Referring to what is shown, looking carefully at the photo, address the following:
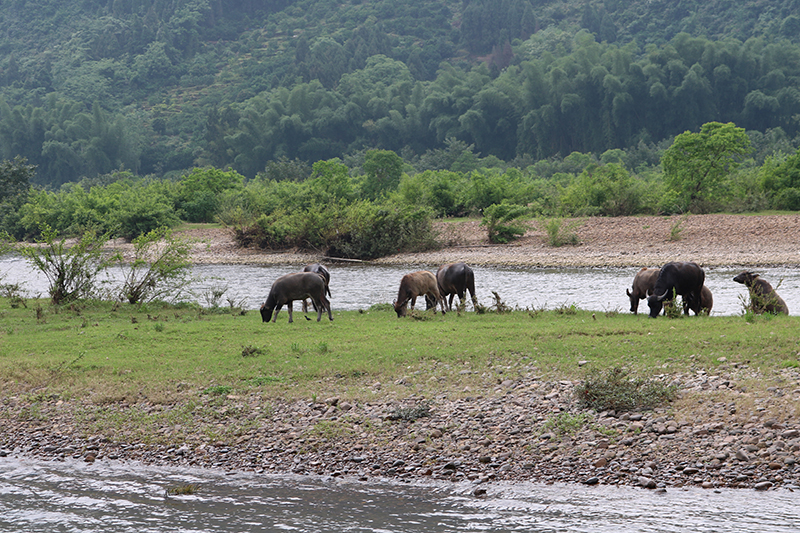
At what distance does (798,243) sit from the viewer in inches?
1375

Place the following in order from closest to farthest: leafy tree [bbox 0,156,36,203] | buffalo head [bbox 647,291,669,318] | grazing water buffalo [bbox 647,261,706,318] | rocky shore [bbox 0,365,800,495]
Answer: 1. rocky shore [bbox 0,365,800,495]
2. buffalo head [bbox 647,291,669,318]
3. grazing water buffalo [bbox 647,261,706,318]
4. leafy tree [bbox 0,156,36,203]

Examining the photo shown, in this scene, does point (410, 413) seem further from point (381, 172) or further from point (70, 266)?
point (381, 172)

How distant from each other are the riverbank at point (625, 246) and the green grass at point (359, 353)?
20.3m

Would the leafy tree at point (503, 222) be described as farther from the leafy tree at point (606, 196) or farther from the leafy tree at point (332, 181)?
the leafy tree at point (332, 181)

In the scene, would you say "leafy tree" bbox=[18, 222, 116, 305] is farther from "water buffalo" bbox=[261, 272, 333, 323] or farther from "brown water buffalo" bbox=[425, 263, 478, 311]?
"brown water buffalo" bbox=[425, 263, 478, 311]

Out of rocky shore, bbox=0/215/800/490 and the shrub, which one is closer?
rocky shore, bbox=0/215/800/490

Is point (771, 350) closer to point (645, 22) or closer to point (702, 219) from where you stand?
point (702, 219)

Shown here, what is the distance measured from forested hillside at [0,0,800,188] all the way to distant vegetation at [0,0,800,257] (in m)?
0.42

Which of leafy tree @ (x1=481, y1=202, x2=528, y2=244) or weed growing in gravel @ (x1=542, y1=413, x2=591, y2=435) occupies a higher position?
leafy tree @ (x1=481, y1=202, x2=528, y2=244)

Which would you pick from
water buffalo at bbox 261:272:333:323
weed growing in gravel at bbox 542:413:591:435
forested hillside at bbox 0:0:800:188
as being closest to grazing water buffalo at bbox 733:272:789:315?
weed growing in gravel at bbox 542:413:591:435

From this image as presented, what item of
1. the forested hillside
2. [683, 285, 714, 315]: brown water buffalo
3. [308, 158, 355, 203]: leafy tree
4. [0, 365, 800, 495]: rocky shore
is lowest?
[0, 365, 800, 495]: rocky shore

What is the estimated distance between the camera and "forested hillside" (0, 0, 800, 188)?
351ft

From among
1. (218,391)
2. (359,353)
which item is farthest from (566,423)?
(218,391)

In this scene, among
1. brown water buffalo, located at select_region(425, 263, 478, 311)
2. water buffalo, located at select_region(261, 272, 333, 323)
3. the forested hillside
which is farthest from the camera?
the forested hillside
